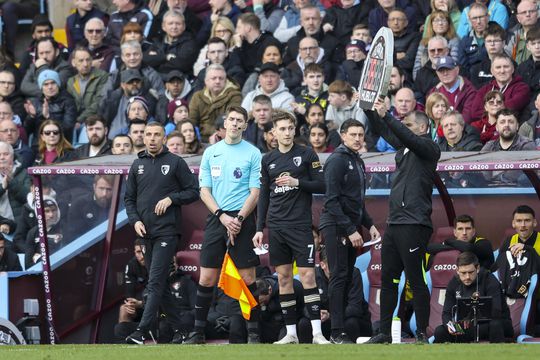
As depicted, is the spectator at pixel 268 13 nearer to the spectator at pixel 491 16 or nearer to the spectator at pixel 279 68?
the spectator at pixel 279 68

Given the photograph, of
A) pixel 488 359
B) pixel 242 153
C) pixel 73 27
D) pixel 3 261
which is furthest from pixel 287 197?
pixel 73 27

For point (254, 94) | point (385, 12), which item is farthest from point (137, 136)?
point (385, 12)

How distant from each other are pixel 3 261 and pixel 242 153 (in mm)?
4477

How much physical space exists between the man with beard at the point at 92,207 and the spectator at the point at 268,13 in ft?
15.0

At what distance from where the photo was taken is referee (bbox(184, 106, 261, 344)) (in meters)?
15.0

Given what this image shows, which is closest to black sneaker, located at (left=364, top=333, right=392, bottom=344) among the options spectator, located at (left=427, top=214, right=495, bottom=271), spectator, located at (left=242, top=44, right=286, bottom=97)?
spectator, located at (left=427, top=214, right=495, bottom=271)

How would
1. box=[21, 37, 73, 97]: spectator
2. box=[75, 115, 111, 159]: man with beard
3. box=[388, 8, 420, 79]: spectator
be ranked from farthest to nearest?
box=[21, 37, 73, 97]: spectator, box=[75, 115, 111, 159]: man with beard, box=[388, 8, 420, 79]: spectator

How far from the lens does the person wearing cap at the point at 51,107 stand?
21609 millimetres

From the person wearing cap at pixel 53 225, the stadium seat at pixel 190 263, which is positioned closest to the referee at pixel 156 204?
the stadium seat at pixel 190 263

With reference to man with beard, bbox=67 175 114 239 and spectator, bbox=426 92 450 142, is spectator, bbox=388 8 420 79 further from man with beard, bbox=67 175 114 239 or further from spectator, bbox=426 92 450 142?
man with beard, bbox=67 175 114 239

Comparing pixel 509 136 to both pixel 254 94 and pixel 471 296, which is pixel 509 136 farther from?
pixel 254 94

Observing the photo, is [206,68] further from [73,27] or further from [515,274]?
[515,274]

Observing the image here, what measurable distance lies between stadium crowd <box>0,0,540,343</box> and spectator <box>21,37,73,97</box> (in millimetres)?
28

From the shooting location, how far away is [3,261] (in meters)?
18.3
